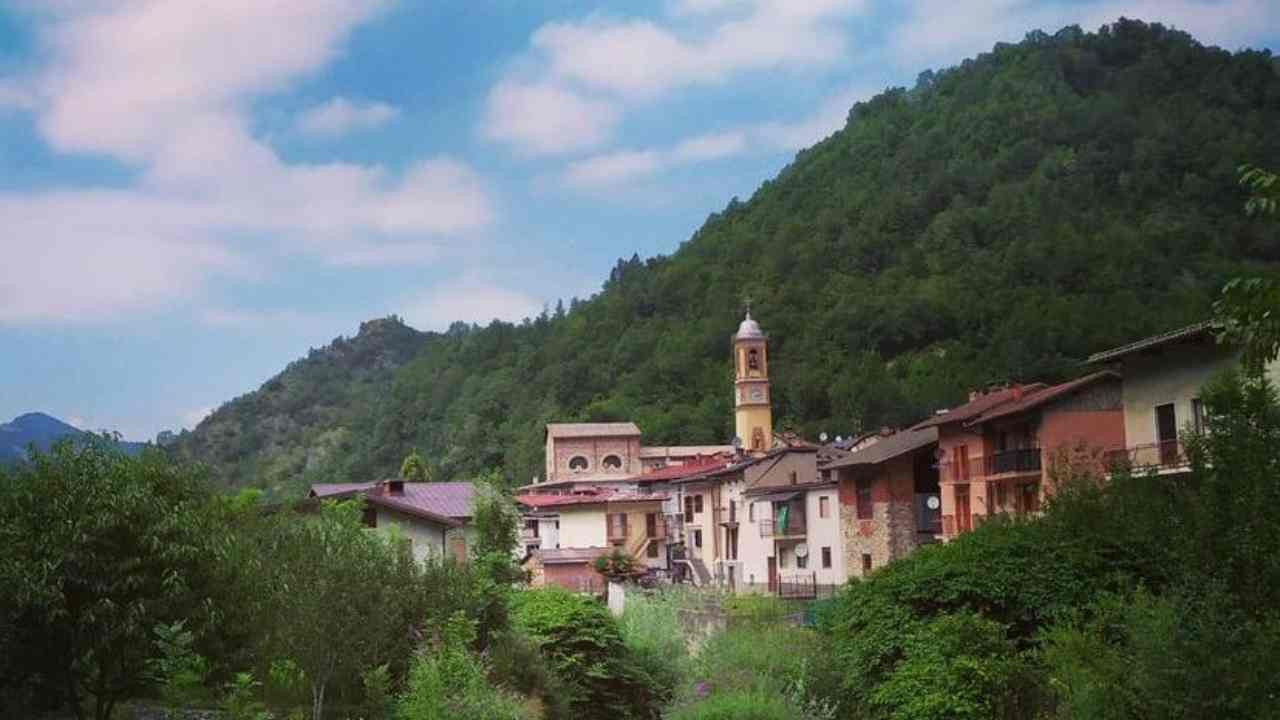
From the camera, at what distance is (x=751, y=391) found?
117 metres

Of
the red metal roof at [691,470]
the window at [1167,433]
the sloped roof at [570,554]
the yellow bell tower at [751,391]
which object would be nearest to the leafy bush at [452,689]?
the window at [1167,433]

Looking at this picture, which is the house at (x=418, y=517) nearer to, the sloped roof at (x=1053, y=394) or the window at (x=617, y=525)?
the sloped roof at (x=1053, y=394)

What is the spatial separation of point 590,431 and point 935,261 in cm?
3529

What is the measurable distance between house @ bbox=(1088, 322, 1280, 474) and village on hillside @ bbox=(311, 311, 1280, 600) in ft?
0.15

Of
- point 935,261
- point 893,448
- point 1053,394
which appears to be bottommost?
point 893,448

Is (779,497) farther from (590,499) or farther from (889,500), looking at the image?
(590,499)

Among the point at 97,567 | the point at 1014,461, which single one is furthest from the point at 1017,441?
the point at 97,567

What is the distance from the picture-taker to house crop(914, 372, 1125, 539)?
44812mm

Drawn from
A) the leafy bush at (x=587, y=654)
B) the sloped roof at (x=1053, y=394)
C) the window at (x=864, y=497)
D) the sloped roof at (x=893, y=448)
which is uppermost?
the sloped roof at (x=1053, y=394)

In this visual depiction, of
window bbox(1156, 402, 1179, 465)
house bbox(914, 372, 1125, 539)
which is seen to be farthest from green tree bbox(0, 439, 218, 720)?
house bbox(914, 372, 1125, 539)

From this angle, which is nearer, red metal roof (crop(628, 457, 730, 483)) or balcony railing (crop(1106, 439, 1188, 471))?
balcony railing (crop(1106, 439, 1188, 471))

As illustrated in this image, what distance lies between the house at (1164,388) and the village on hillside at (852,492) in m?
0.05

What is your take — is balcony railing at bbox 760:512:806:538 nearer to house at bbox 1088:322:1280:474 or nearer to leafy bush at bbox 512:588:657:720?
house at bbox 1088:322:1280:474

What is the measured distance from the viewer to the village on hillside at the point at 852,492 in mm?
38469
